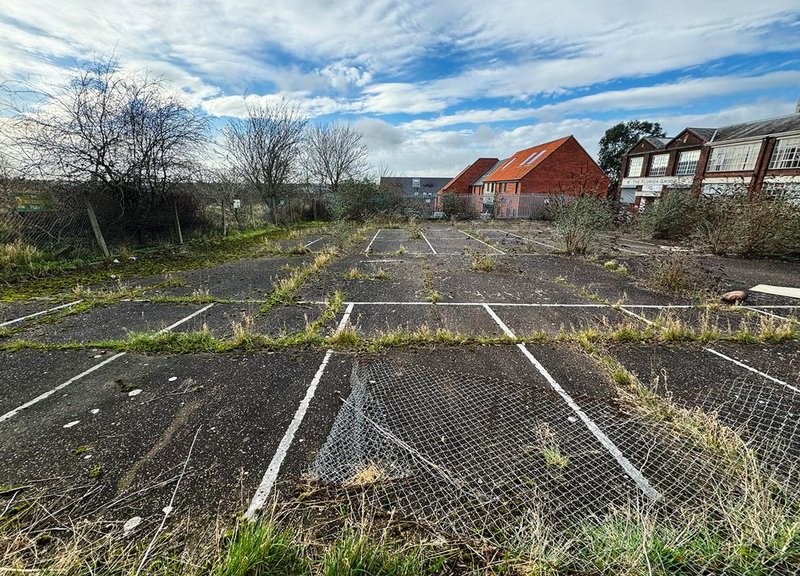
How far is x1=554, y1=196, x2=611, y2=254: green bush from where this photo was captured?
32.7ft

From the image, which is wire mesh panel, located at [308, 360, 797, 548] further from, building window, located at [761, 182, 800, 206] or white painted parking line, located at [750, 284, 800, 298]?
building window, located at [761, 182, 800, 206]

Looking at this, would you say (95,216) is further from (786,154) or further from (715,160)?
(715,160)

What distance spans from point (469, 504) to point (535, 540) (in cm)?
40

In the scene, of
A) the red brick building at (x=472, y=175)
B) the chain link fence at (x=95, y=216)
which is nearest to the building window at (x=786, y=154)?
the red brick building at (x=472, y=175)

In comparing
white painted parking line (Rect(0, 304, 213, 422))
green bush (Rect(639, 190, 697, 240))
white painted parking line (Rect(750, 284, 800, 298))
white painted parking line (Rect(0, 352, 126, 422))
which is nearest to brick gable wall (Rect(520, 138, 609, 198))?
green bush (Rect(639, 190, 697, 240))

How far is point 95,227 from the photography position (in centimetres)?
807

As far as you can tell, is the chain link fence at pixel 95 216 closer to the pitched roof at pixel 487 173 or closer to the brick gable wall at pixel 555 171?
the brick gable wall at pixel 555 171

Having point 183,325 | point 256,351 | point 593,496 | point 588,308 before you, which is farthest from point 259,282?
point 593,496

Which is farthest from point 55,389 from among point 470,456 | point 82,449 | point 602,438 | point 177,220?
point 177,220

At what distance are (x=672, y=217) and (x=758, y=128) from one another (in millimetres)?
15744

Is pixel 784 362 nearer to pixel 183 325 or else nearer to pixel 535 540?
pixel 535 540

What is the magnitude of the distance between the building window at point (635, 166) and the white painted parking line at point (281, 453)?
38810 mm

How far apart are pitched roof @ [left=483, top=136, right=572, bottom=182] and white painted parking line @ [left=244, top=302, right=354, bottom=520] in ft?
96.9

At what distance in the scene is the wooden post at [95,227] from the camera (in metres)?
7.96
